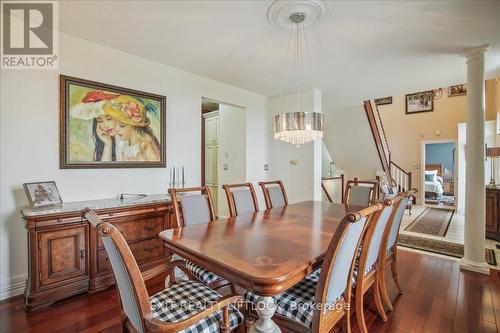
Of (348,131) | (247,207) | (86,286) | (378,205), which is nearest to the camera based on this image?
(378,205)

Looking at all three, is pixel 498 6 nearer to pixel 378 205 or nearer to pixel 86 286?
pixel 378 205

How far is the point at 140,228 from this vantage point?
258 cm

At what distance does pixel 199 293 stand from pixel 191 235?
0.39 m

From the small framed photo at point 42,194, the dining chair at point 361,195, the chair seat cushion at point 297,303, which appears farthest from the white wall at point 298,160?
the small framed photo at point 42,194

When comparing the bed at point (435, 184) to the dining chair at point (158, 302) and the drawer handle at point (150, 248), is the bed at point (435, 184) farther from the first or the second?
the dining chair at point (158, 302)

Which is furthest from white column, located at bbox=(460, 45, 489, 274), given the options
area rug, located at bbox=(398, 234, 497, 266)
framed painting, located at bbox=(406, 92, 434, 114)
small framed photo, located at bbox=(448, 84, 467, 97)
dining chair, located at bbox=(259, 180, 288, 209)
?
framed painting, located at bbox=(406, 92, 434, 114)

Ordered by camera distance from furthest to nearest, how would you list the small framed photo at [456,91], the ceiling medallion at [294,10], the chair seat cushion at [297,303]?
the small framed photo at [456,91] → the ceiling medallion at [294,10] → the chair seat cushion at [297,303]

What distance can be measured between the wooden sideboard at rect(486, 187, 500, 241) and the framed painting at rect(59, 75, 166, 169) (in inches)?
206

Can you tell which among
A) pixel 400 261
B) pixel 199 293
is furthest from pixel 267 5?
pixel 400 261

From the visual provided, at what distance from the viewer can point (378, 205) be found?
4.57ft

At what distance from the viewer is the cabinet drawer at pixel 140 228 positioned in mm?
2461

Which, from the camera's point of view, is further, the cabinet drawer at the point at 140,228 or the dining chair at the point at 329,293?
the cabinet drawer at the point at 140,228

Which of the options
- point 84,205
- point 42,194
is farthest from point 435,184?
point 42,194

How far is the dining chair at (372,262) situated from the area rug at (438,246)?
6.91 ft
